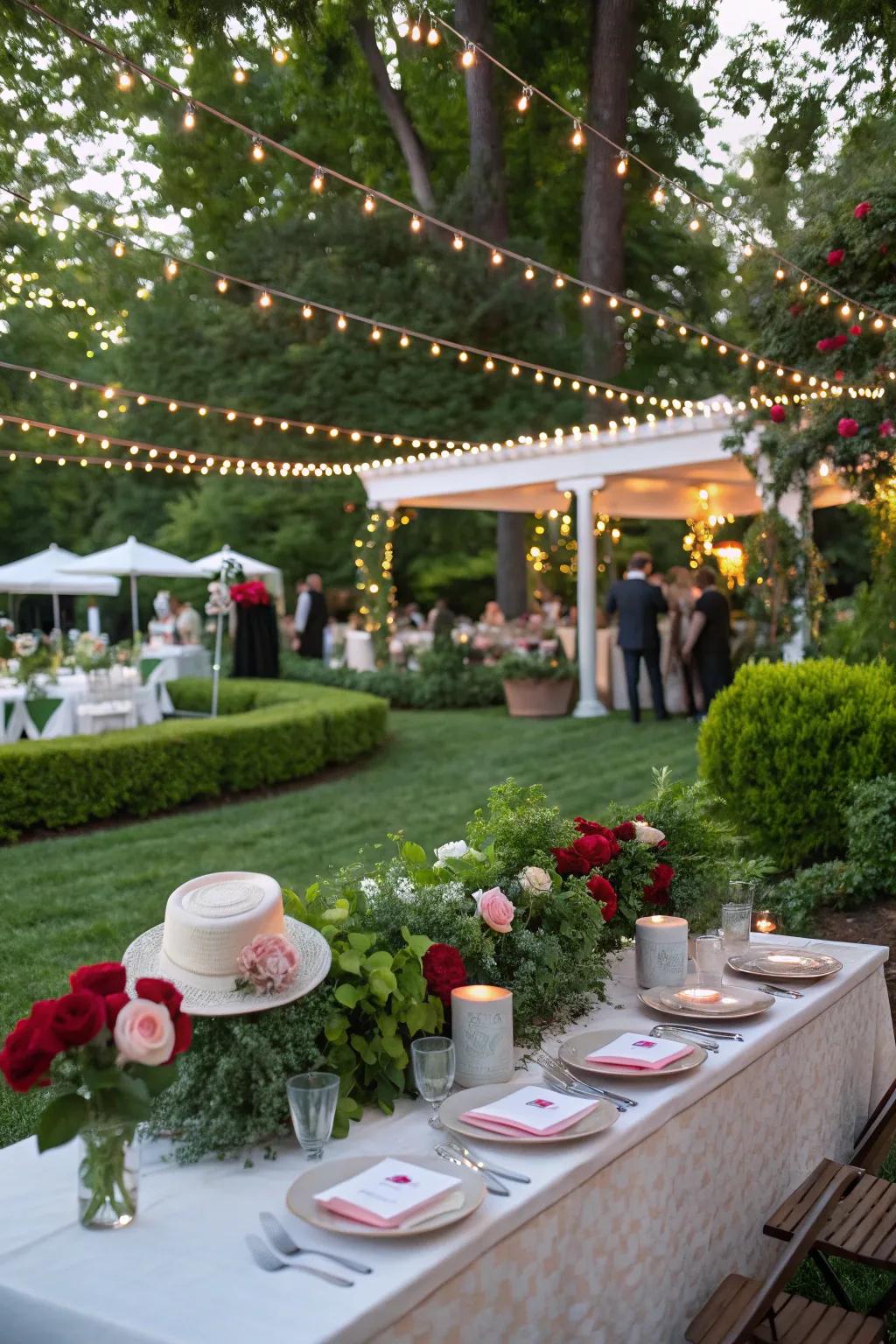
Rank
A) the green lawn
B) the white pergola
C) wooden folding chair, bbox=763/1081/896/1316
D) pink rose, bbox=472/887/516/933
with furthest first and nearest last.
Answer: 1. the white pergola
2. the green lawn
3. pink rose, bbox=472/887/516/933
4. wooden folding chair, bbox=763/1081/896/1316

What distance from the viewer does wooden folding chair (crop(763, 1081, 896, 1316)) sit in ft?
8.19

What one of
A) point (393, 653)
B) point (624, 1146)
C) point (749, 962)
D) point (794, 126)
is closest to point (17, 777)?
point (749, 962)

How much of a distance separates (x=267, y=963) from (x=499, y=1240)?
60cm

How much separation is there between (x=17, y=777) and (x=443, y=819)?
2.96 meters

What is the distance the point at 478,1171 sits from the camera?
2035 millimetres

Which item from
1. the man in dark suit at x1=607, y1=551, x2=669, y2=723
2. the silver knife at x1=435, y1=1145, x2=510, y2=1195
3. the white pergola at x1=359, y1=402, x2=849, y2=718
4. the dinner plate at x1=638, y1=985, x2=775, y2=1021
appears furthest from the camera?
the white pergola at x1=359, y1=402, x2=849, y2=718

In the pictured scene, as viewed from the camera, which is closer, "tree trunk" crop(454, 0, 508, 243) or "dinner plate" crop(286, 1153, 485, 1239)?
"dinner plate" crop(286, 1153, 485, 1239)

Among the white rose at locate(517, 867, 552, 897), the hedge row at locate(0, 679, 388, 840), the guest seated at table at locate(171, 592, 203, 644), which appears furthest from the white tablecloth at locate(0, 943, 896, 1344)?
the guest seated at table at locate(171, 592, 203, 644)

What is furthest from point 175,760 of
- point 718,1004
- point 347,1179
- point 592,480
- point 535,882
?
point 347,1179

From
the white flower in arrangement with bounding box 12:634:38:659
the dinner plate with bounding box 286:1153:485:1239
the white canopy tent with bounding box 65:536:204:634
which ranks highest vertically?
the white canopy tent with bounding box 65:536:204:634

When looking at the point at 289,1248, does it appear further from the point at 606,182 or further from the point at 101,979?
the point at 606,182

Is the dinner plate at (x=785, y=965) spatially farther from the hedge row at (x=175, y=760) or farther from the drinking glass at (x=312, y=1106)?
the hedge row at (x=175, y=760)

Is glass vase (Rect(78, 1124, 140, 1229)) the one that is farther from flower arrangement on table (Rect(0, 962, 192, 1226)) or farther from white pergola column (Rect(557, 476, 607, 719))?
white pergola column (Rect(557, 476, 607, 719))

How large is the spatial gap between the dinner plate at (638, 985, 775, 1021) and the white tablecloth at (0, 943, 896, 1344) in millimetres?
33
